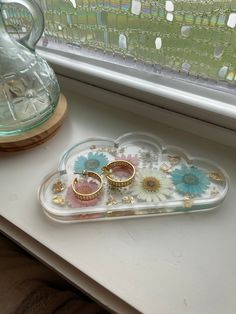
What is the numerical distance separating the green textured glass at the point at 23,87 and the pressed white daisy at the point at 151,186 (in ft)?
0.63

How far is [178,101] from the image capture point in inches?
21.1

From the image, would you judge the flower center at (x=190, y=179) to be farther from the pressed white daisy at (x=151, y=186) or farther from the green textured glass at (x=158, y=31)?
the green textured glass at (x=158, y=31)

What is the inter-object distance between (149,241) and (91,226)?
8 cm

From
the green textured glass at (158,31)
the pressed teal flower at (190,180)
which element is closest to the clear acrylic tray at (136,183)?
the pressed teal flower at (190,180)

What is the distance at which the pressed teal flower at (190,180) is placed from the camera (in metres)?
0.48

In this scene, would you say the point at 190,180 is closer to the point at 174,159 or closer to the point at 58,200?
the point at 174,159

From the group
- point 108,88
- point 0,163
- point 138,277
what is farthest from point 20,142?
point 138,277

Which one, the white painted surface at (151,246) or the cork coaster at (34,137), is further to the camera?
the cork coaster at (34,137)

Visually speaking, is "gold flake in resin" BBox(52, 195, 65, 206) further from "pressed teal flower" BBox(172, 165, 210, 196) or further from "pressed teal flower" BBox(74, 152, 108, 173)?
"pressed teal flower" BBox(172, 165, 210, 196)

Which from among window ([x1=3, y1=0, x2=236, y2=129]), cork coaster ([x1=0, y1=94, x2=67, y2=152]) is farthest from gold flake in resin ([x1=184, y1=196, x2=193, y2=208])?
cork coaster ([x1=0, y1=94, x2=67, y2=152])

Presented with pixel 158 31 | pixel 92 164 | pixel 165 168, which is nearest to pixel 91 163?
pixel 92 164

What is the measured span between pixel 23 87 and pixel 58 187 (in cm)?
19

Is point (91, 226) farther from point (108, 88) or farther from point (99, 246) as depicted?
point (108, 88)

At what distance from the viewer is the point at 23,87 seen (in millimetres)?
594
